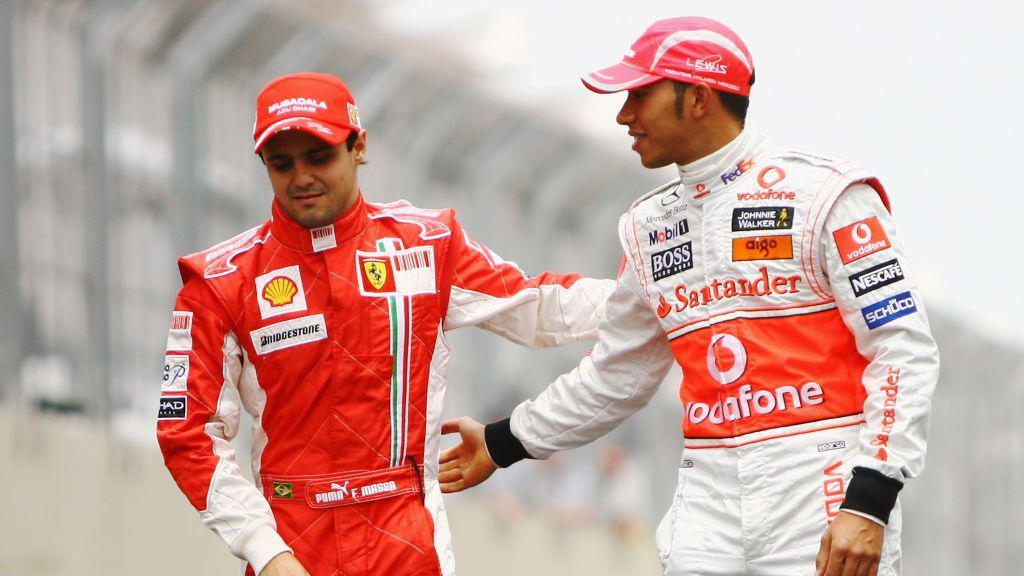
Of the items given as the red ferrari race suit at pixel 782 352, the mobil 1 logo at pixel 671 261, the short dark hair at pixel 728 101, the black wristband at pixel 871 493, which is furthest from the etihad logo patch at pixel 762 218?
the black wristband at pixel 871 493

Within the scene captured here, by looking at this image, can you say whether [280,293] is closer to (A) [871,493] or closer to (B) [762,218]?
(B) [762,218]

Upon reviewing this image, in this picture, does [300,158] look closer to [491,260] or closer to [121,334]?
[491,260]

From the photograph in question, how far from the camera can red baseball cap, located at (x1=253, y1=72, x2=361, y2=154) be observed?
4.32m

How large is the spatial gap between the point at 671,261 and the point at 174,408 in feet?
3.93

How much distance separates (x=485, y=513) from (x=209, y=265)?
717 centimetres

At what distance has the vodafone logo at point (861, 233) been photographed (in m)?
4.02

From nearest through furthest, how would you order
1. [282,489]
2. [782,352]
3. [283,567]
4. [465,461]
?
[782,352], [283,567], [282,489], [465,461]

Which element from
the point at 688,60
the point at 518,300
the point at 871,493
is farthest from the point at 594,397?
the point at 871,493

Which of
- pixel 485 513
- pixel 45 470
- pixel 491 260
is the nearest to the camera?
pixel 491 260

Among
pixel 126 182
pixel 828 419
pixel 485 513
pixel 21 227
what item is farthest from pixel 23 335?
→ pixel 828 419

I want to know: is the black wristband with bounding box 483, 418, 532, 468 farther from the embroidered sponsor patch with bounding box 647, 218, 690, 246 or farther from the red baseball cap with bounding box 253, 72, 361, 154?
the red baseball cap with bounding box 253, 72, 361, 154

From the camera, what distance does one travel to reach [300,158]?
14.4ft

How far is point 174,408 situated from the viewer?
436 centimetres

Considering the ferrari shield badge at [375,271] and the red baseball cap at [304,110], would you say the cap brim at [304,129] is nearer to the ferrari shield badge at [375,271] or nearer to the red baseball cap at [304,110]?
the red baseball cap at [304,110]
